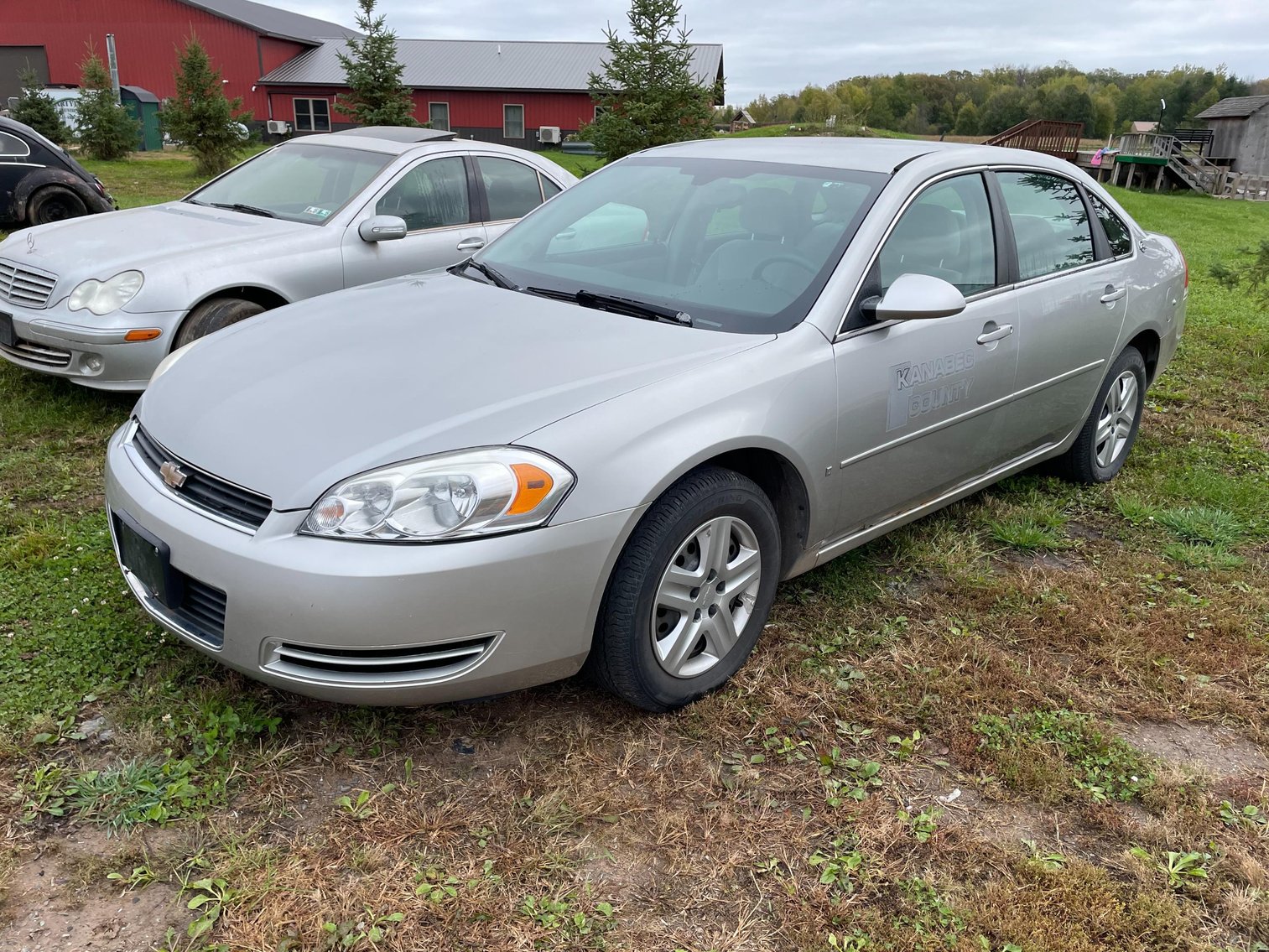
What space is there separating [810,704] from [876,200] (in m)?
1.72

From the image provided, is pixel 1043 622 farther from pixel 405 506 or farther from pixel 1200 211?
pixel 1200 211

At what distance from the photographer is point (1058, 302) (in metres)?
4.13

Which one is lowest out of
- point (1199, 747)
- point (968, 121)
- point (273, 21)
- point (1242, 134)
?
point (1199, 747)

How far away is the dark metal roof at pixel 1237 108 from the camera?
51125 mm

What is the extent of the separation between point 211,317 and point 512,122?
41.1 m

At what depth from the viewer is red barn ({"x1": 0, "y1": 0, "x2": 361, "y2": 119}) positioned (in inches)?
1658

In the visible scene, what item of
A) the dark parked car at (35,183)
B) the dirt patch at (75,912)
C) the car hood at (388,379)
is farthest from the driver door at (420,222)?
the dark parked car at (35,183)

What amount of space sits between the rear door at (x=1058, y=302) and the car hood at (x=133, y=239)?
152 inches

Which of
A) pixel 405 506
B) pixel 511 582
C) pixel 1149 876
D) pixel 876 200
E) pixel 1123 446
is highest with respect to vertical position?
pixel 876 200

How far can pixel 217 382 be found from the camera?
301 cm

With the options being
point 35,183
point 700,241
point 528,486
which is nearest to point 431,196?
point 700,241

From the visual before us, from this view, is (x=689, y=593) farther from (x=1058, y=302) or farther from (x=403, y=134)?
(x=403, y=134)

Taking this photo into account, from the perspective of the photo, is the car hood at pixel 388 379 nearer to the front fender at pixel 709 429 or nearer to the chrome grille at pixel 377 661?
the front fender at pixel 709 429

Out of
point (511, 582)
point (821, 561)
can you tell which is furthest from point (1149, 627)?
point (511, 582)
